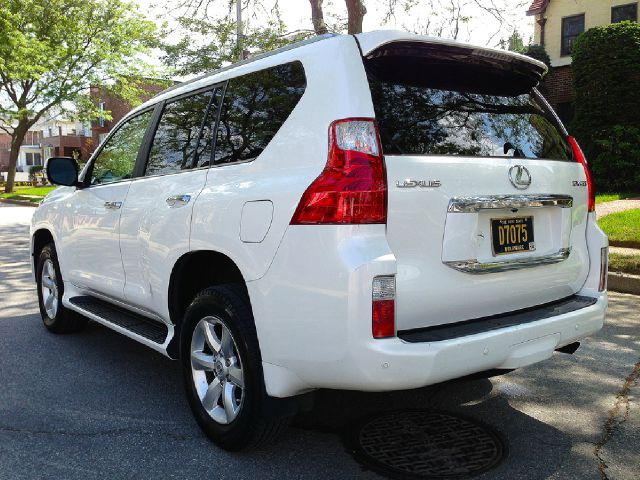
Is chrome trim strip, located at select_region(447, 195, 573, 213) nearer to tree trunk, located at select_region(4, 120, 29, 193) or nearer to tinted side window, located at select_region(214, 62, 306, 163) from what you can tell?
tinted side window, located at select_region(214, 62, 306, 163)

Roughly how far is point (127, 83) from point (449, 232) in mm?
32688

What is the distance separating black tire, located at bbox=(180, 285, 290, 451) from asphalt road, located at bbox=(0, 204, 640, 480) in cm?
11

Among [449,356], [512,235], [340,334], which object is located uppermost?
[512,235]

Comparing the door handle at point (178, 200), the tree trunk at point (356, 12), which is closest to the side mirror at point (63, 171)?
the door handle at point (178, 200)

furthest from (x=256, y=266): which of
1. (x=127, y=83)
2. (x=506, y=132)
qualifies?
(x=127, y=83)

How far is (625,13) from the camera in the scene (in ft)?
71.1

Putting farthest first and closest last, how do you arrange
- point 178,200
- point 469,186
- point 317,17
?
point 317,17 < point 178,200 < point 469,186

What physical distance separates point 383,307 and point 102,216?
2602 mm

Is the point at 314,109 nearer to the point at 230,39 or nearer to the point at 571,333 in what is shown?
the point at 571,333

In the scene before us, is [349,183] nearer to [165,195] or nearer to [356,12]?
[165,195]

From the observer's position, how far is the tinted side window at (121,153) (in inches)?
173

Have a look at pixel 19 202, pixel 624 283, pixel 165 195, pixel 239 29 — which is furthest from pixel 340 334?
pixel 19 202

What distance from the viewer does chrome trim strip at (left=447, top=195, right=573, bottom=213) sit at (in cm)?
287

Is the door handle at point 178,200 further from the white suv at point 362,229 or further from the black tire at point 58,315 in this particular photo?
the black tire at point 58,315
